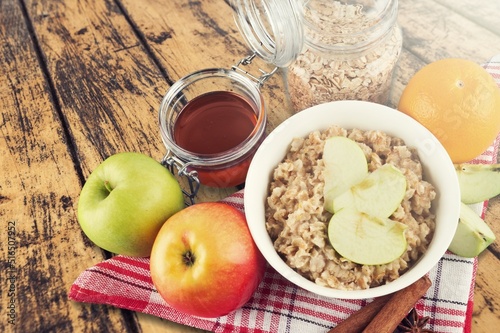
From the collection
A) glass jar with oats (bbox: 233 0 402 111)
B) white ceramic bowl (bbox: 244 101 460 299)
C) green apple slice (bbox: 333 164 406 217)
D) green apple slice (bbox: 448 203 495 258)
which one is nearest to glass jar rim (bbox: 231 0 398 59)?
glass jar with oats (bbox: 233 0 402 111)

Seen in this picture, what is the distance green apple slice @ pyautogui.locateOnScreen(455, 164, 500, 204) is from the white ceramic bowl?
0.30ft

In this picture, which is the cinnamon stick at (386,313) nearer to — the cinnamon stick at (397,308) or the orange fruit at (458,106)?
the cinnamon stick at (397,308)

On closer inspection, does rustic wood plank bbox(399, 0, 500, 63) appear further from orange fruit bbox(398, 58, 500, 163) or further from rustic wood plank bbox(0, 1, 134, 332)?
rustic wood plank bbox(0, 1, 134, 332)

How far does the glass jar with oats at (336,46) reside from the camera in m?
0.81

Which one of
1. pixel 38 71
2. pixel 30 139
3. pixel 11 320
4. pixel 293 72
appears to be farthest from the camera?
pixel 38 71

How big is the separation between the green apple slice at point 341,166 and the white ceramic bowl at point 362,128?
0.23 feet

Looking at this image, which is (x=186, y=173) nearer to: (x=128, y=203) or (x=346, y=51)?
(x=128, y=203)

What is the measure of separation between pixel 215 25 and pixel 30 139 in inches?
20.2

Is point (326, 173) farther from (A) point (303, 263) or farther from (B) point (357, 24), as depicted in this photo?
(B) point (357, 24)

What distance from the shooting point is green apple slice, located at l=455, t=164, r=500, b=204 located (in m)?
0.82

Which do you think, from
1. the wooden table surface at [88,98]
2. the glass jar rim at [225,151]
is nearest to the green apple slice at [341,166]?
the glass jar rim at [225,151]

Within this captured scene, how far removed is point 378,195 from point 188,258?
0.31m

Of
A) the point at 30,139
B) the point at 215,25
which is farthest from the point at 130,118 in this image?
the point at 215,25

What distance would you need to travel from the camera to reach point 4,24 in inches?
48.8
